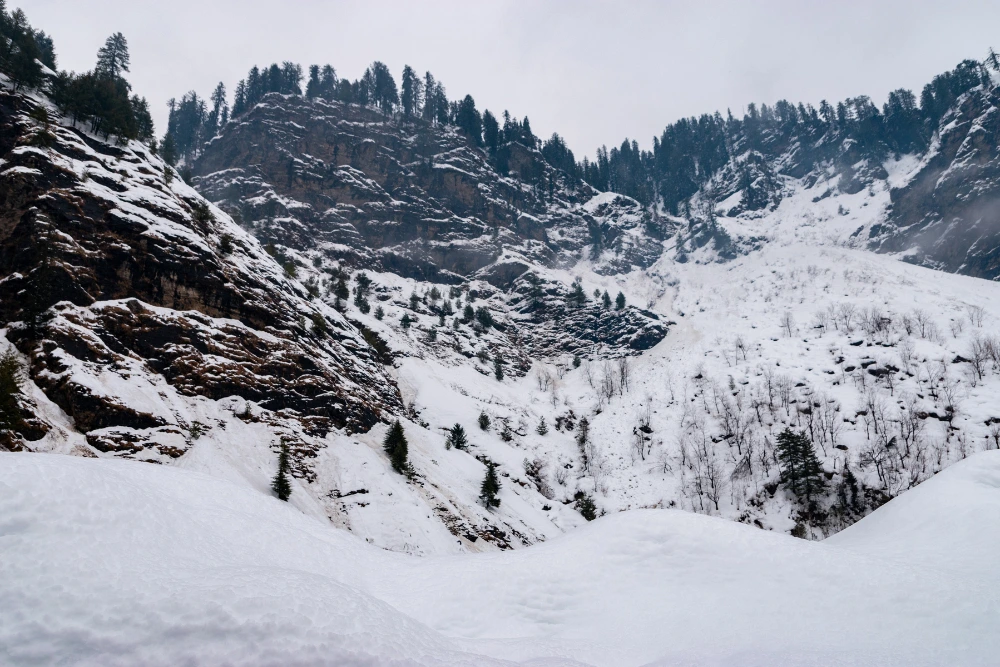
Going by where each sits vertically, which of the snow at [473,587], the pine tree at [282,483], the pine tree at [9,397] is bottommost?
the snow at [473,587]

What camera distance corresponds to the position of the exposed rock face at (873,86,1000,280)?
366 feet

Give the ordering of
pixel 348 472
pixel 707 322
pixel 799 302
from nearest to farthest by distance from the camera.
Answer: pixel 348 472
pixel 799 302
pixel 707 322

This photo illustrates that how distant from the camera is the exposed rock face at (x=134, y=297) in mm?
27969

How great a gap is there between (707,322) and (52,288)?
10540 centimetres

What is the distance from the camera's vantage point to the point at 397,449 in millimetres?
38656

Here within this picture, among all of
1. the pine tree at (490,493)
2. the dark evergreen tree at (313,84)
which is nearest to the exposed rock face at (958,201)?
the pine tree at (490,493)

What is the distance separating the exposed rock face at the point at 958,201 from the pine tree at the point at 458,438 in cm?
13021

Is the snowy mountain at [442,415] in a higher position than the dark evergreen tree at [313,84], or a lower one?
lower

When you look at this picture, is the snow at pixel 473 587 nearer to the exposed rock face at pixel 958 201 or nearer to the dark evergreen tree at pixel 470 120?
the exposed rock face at pixel 958 201

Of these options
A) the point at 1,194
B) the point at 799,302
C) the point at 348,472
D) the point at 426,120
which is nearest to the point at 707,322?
the point at 799,302

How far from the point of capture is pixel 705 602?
9.94 m

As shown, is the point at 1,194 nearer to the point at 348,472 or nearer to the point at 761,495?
the point at 348,472

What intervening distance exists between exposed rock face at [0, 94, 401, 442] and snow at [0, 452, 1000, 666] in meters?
19.9

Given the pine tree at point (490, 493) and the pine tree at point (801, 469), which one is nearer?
the pine tree at point (490, 493)
